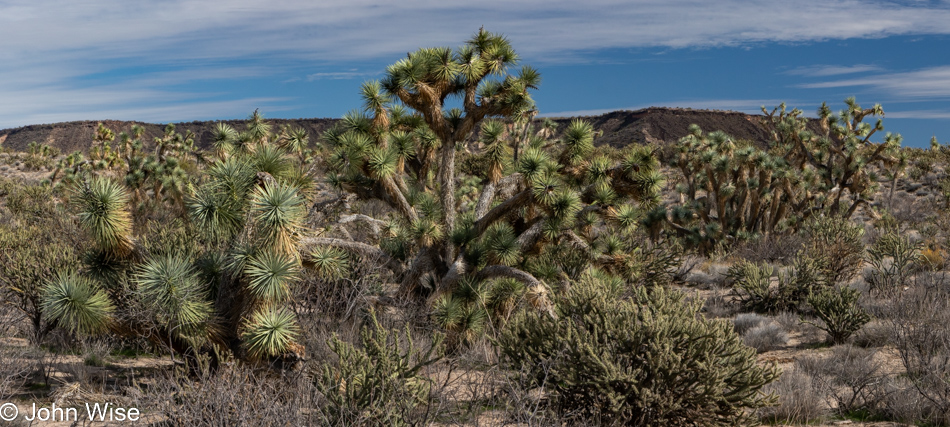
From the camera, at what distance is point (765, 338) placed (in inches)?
382

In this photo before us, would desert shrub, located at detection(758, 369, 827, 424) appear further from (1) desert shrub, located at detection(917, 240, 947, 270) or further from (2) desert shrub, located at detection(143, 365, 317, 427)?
(1) desert shrub, located at detection(917, 240, 947, 270)

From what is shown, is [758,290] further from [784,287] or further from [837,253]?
[837,253]

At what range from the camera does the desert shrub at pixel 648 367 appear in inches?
209

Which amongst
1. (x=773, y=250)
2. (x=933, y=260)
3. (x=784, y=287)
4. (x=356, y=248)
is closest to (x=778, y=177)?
(x=773, y=250)

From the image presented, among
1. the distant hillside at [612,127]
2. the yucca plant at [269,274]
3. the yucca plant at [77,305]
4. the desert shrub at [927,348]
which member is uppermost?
the distant hillside at [612,127]

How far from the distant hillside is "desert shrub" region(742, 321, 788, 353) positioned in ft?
212

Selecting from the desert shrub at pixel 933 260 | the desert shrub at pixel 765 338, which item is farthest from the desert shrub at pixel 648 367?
the desert shrub at pixel 933 260

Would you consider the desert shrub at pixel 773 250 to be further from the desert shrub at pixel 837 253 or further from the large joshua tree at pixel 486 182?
the large joshua tree at pixel 486 182

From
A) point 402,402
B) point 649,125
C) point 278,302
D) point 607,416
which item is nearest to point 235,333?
point 278,302

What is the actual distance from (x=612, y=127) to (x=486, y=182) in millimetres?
69550

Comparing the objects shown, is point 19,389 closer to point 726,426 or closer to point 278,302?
point 278,302

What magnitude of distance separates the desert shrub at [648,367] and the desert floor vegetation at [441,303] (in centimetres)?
2

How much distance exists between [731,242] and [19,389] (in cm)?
1957

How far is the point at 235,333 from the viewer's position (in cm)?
757
